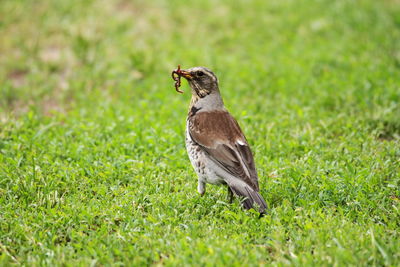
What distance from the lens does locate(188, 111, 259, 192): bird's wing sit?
5.77 metres

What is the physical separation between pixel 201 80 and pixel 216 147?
3.10 ft

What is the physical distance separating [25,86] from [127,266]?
6097 mm

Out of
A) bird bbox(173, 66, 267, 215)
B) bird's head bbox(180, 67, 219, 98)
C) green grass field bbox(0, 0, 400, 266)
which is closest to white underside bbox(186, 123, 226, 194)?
bird bbox(173, 66, 267, 215)

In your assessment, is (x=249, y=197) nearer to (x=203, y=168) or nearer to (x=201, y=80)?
(x=203, y=168)

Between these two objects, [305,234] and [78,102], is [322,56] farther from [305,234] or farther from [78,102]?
[305,234]

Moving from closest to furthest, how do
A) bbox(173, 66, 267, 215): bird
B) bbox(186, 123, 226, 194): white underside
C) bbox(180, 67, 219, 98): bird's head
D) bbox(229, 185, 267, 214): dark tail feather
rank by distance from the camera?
bbox(229, 185, 267, 214): dark tail feather
bbox(173, 66, 267, 215): bird
bbox(186, 123, 226, 194): white underside
bbox(180, 67, 219, 98): bird's head

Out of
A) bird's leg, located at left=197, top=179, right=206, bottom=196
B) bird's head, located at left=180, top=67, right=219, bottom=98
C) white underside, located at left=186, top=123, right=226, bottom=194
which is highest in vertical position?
bird's head, located at left=180, top=67, right=219, bottom=98

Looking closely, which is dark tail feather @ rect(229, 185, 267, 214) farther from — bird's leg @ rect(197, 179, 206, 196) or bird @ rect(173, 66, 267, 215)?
bird's leg @ rect(197, 179, 206, 196)

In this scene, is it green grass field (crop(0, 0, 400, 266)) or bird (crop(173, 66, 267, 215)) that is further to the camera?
bird (crop(173, 66, 267, 215))

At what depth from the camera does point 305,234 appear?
17.3 ft

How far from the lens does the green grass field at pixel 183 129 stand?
514 centimetres

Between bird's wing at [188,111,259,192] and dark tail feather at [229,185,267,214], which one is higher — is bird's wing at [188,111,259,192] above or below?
above

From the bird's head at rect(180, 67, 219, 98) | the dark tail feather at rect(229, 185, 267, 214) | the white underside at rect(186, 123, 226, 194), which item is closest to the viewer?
the dark tail feather at rect(229, 185, 267, 214)

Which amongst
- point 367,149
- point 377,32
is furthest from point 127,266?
point 377,32
